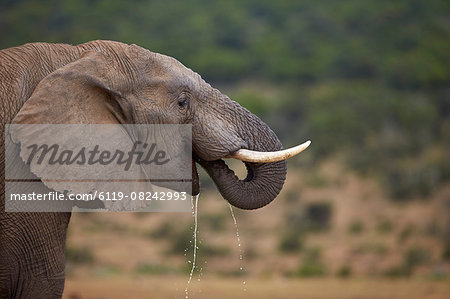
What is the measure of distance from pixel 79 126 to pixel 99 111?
162 mm

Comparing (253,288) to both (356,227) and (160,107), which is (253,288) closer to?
(356,227)

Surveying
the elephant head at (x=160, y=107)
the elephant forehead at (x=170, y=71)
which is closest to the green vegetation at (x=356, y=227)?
the elephant head at (x=160, y=107)

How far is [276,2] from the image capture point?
129 feet

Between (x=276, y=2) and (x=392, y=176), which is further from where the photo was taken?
(x=276, y=2)

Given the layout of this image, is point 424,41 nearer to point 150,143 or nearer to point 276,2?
point 276,2

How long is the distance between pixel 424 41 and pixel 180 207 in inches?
791

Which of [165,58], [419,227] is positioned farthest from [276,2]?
[165,58]

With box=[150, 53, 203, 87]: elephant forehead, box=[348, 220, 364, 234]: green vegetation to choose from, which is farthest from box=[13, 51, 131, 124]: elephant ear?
box=[348, 220, 364, 234]: green vegetation

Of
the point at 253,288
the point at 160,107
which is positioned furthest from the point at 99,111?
the point at 253,288

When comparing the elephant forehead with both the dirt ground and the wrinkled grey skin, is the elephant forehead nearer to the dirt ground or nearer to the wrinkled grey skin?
the wrinkled grey skin

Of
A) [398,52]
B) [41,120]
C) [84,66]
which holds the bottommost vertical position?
[41,120]

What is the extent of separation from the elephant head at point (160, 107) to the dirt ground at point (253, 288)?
13.4 feet

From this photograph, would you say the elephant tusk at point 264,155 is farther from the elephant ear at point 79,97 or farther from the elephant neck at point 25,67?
the elephant neck at point 25,67

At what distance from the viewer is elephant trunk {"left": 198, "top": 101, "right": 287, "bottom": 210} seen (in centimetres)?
462
